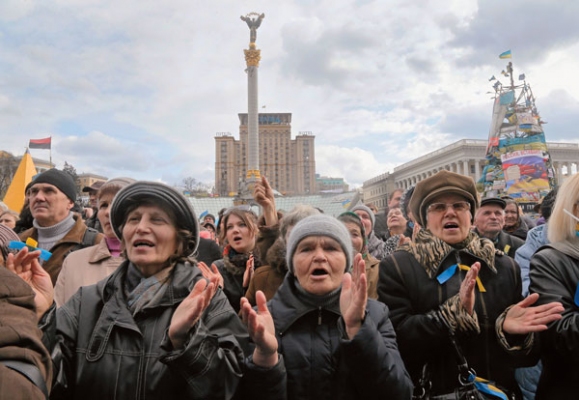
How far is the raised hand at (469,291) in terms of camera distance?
209 centimetres

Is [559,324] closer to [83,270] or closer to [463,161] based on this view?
[83,270]

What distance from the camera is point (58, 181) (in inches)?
144

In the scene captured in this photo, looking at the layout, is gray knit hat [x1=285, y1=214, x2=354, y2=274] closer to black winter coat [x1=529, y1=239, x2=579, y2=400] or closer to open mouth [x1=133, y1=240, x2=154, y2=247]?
open mouth [x1=133, y1=240, x2=154, y2=247]

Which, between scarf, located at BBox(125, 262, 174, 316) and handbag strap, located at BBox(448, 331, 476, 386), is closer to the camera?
scarf, located at BBox(125, 262, 174, 316)

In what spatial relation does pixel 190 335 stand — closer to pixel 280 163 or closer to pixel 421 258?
pixel 421 258

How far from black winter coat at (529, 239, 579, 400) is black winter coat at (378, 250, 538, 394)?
0.38 feet

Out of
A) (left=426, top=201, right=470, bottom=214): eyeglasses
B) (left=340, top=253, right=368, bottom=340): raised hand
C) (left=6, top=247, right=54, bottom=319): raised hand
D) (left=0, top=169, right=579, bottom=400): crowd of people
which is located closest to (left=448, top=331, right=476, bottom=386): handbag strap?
(left=0, top=169, right=579, bottom=400): crowd of people

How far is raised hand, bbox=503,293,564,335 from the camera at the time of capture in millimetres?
2016

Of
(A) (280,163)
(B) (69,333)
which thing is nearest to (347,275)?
(B) (69,333)

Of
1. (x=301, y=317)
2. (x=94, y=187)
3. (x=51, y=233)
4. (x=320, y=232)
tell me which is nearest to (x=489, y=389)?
(x=301, y=317)

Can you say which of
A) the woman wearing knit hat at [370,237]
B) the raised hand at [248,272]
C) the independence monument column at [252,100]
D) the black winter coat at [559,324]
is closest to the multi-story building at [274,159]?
the independence monument column at [252,100]

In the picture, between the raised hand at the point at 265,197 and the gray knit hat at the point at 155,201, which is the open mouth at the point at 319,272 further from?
the raised hand at the point at 265,197

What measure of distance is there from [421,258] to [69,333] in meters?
1.86

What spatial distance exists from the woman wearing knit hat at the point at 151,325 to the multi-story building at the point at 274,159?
4099 inches
